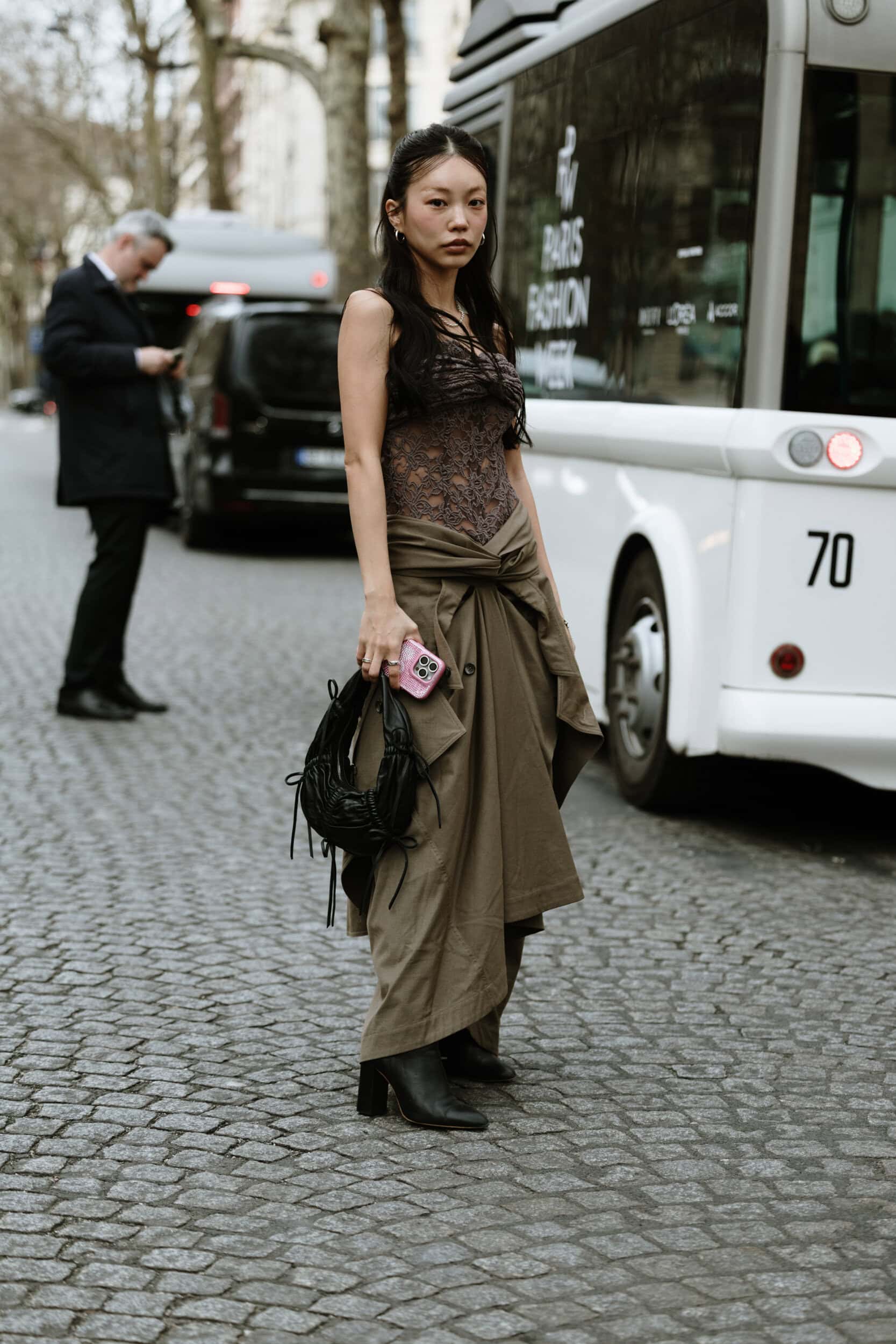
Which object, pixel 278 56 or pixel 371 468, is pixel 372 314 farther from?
pixel 278 56

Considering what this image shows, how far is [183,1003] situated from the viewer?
15.7 ft

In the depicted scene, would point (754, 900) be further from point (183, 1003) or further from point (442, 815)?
point (442, 815)

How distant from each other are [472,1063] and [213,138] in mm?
34327

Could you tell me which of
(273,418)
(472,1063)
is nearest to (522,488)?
(472,1063)

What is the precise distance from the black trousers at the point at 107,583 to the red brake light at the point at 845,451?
141 inches

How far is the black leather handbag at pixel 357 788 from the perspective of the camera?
151 inches

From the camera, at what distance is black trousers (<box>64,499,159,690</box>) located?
8.72 m

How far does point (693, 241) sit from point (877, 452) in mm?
1070

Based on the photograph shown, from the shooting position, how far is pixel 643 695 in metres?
7.06

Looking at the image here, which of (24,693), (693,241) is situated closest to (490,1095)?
(693,241)

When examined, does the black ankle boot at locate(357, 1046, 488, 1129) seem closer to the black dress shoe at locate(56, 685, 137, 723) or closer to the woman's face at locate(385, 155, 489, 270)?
the woman's face at locate(385, 155, 489, 270)


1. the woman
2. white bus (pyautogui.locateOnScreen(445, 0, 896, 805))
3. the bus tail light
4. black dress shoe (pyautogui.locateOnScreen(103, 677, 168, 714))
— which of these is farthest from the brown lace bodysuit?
black dress shoe (pyautogui.locateOnScreen(103, 677, 168, 714))

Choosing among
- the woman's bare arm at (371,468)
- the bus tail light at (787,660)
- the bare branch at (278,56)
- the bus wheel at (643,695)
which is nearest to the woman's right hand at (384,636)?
the woman's bare arm at (371,468)

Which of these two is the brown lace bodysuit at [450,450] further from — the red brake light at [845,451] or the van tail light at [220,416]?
the van tail light at [220,416]
